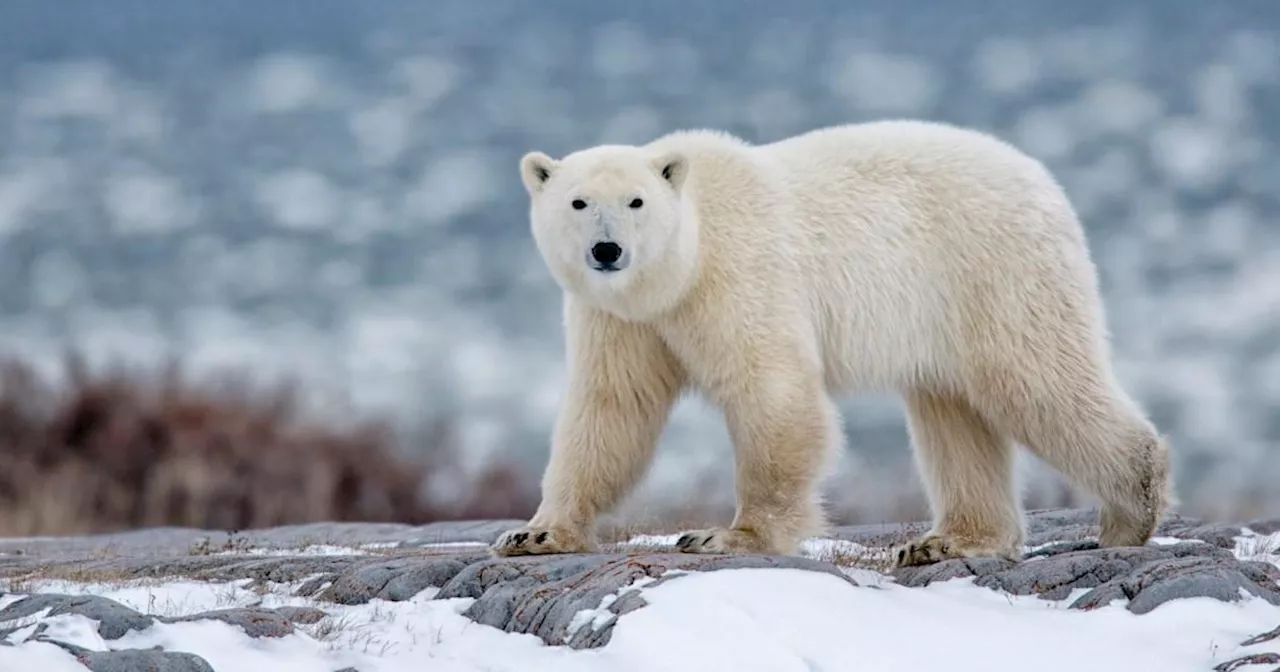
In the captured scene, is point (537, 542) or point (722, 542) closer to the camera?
point (722, 542)

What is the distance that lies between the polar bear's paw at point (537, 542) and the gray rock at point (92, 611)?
223 centimetres

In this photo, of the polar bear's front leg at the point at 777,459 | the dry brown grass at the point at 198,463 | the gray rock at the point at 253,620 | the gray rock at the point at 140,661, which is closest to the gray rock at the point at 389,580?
the gray rock at the point at 253,620

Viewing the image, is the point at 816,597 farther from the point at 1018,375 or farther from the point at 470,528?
the point at 470,528

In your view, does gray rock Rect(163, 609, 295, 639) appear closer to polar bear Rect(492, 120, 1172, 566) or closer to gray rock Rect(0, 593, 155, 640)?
gray rock Rect(0, 593, 155, 640)

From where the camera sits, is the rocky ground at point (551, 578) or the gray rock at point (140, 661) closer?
the gray rock at point (140, 661)

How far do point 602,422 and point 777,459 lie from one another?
97cm

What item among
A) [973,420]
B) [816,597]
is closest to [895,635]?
[816,597]

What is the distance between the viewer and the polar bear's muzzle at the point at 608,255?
7887 millimetres

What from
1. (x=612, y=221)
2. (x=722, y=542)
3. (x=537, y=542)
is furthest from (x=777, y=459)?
(x=612, y=221)

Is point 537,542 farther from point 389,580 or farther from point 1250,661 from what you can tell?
point 1250,661

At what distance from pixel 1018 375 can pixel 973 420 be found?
2.08 ft

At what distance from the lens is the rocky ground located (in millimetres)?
6258

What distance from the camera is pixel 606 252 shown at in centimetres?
788

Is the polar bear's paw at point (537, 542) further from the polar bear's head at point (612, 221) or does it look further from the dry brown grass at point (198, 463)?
the dry brown grass at point (198, 463)
